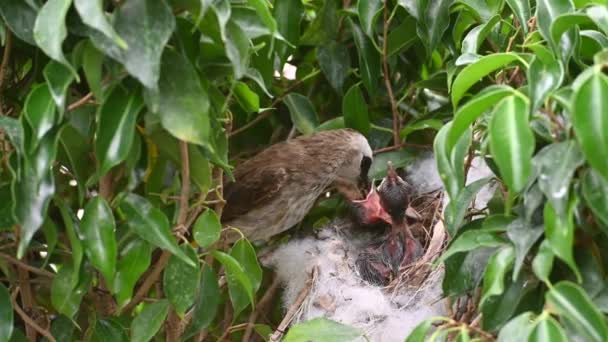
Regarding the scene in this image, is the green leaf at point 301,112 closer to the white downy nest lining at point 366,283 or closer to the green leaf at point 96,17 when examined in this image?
the white downy nest lining at point 366,283

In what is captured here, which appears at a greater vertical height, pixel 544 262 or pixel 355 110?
pixel 544 262

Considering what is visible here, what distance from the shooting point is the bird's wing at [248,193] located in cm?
239

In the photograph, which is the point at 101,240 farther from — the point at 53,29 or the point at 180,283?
the point at 53,29

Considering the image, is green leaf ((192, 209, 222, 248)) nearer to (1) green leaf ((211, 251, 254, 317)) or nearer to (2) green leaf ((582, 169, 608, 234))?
(1) green leaf ((211, 251, 254, 317))

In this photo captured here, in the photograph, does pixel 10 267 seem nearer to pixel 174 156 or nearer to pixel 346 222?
pixel 174 156

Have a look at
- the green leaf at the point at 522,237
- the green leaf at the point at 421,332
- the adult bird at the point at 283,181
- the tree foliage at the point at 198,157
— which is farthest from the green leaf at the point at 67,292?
the adult bird at the point at 283,181

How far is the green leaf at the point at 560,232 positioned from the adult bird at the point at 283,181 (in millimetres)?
1095

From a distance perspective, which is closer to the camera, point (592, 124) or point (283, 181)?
point (592, 124)

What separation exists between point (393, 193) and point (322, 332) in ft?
2.60

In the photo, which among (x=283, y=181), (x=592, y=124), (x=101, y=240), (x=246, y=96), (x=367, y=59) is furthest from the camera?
(x=283, y=181)

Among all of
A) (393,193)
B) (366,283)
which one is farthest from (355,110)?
(366,283)

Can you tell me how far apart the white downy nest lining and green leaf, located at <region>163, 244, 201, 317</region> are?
45 cm

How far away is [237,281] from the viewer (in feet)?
5.57

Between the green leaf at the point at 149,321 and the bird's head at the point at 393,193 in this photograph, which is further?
the bird's head at the point at 393,193
